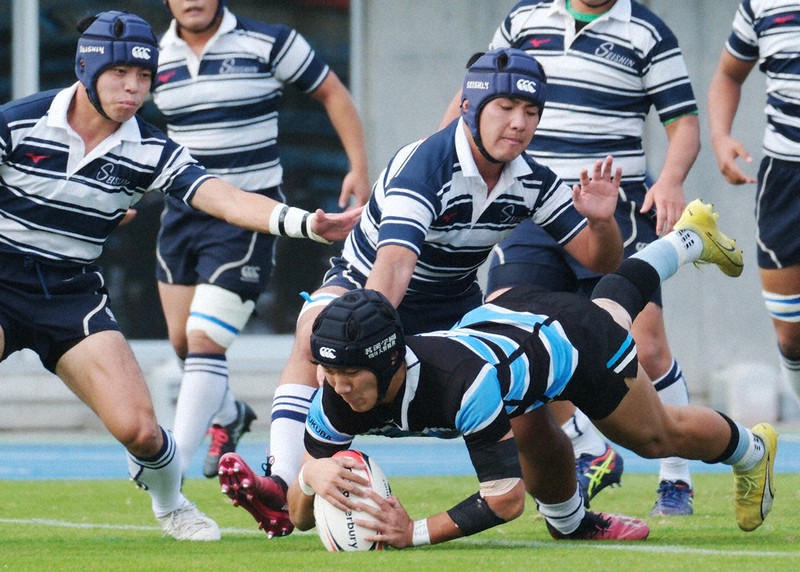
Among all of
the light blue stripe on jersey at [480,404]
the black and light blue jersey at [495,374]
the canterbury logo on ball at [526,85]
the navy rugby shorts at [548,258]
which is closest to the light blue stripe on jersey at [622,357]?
Answer: the black and light blue jersey at [495,374]

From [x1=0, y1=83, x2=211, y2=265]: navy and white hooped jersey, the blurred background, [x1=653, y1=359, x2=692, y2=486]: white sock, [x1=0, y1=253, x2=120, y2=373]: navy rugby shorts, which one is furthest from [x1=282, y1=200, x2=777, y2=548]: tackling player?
the blurred background

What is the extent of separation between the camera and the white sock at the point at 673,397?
281 inches

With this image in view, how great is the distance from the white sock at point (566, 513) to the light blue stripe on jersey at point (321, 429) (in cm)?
88

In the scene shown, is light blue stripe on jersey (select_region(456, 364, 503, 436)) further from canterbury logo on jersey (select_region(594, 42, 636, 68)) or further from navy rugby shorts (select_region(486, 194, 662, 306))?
canterbury logo on jersey (select_region(594, 42, 636, 68))

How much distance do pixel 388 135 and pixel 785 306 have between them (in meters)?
6.64

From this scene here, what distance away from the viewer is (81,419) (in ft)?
43.2

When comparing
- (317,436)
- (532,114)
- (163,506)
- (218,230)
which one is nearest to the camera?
(317,436)

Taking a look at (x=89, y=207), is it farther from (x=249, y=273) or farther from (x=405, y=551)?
(x=249, y=273)

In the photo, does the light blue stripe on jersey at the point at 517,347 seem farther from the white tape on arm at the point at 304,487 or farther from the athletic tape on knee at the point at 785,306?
the athletic tape on knee at the point at 785,306

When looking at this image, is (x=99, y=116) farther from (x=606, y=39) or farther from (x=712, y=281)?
(x=712, y=281)

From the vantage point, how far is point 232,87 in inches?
322

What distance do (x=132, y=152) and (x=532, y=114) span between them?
1.54m

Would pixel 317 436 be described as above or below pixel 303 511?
above

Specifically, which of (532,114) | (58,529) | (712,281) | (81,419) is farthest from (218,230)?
(712,281)
